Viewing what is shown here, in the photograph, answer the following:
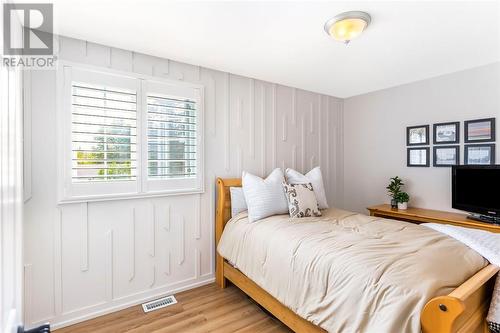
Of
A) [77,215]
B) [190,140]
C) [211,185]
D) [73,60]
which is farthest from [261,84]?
[77,215]

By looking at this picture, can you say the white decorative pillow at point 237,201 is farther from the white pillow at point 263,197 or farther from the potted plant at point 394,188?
the potted plant at point 394,188

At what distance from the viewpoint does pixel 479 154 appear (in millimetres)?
2705

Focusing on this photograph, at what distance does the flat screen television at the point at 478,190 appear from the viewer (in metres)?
2.44

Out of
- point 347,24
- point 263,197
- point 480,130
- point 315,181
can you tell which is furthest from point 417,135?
point 263,197

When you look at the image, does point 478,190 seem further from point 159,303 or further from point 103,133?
point 103,133

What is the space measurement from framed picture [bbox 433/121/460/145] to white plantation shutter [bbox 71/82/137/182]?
3452mm

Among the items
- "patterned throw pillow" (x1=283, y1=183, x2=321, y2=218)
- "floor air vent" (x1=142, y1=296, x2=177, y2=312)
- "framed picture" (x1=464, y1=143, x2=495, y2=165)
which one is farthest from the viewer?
"framed picture" (x1=464, y1=143, x2=495, y2=165)

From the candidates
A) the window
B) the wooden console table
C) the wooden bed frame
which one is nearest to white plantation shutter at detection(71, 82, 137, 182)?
the window

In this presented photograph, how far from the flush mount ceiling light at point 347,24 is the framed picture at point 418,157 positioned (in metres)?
2.06

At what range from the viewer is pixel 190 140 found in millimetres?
2605

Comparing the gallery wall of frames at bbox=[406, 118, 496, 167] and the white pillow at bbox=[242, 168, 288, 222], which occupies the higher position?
the gallery wall of frames at bbox=[406, 118, 496, 167]

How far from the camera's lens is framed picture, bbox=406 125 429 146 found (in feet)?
10.3

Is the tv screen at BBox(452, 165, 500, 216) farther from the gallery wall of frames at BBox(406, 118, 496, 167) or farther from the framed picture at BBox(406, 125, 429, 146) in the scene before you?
the framed picture at BBox(406, 125, 429, 146)

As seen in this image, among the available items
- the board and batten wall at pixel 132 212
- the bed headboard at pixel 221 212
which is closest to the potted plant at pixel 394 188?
the board and batten wall at pixel 132 212
